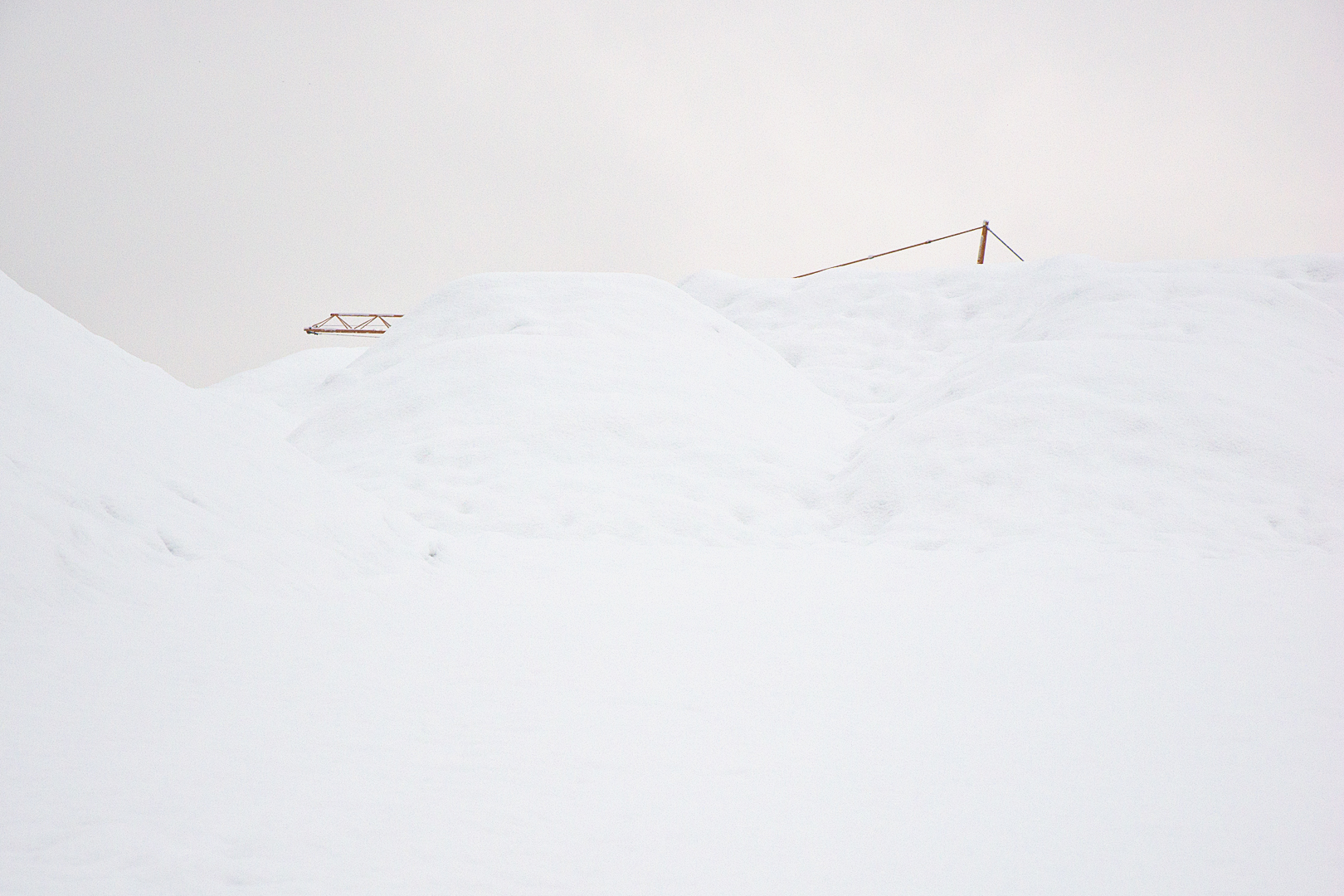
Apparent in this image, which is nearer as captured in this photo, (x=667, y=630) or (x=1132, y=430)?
(x=667, y=630)

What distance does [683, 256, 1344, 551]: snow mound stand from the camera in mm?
4512

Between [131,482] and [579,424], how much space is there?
116 inches

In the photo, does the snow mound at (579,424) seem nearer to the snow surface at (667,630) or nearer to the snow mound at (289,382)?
the snow surface at (667,630)

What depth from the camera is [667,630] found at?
108 inches

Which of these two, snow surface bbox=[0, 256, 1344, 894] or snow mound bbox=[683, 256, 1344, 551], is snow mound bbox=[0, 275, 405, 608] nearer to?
snow surface bbox=[0, 256, 1344, 894]

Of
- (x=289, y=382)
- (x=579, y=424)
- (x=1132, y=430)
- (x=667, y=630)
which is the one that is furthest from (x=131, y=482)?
(x=289, y=382)

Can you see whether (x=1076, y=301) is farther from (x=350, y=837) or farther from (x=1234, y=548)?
(x=350, y=837)

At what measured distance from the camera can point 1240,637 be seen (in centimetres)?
274

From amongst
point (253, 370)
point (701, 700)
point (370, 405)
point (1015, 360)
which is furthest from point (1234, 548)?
point (253, 370)

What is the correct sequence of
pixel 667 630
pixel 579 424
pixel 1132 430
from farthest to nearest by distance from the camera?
pixel 579 424
pixel 1132 430
pixel 667 630

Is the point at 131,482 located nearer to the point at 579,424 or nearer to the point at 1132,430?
the point at 579,424

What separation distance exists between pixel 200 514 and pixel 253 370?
28.9 feet

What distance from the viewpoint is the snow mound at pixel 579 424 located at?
4594mm

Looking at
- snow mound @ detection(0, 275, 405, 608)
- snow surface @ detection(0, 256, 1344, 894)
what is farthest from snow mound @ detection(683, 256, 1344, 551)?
snow mound @ detection(0, 275, 405, 608)
